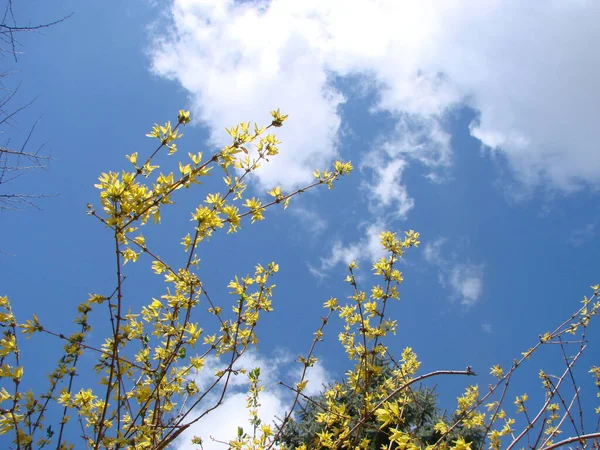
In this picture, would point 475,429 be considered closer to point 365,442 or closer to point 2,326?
point 365,442

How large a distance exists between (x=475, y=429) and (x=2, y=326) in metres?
7.68

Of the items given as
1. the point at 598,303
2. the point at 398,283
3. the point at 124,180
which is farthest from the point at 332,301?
the point at 598,303

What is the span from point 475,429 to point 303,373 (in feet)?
18.0

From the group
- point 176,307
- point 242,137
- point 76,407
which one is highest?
point 242,137

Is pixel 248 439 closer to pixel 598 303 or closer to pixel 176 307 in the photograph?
pixel 176 307

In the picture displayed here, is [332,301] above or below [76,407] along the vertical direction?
above

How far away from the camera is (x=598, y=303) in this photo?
12.1ft

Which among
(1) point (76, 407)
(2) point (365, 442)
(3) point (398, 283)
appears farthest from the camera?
(3) point (398, 283)

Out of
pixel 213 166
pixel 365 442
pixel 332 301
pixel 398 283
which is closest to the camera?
pixel 213 166

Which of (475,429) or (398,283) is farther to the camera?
(475,429)

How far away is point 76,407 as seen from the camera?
235 cm

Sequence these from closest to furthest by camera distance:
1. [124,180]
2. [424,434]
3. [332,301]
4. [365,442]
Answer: [124,180]
[365,442]
[332,301]
[424,434]

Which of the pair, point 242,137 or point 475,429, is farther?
point 475,429

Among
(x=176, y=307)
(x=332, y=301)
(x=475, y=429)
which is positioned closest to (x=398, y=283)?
(x=332, y=301)
